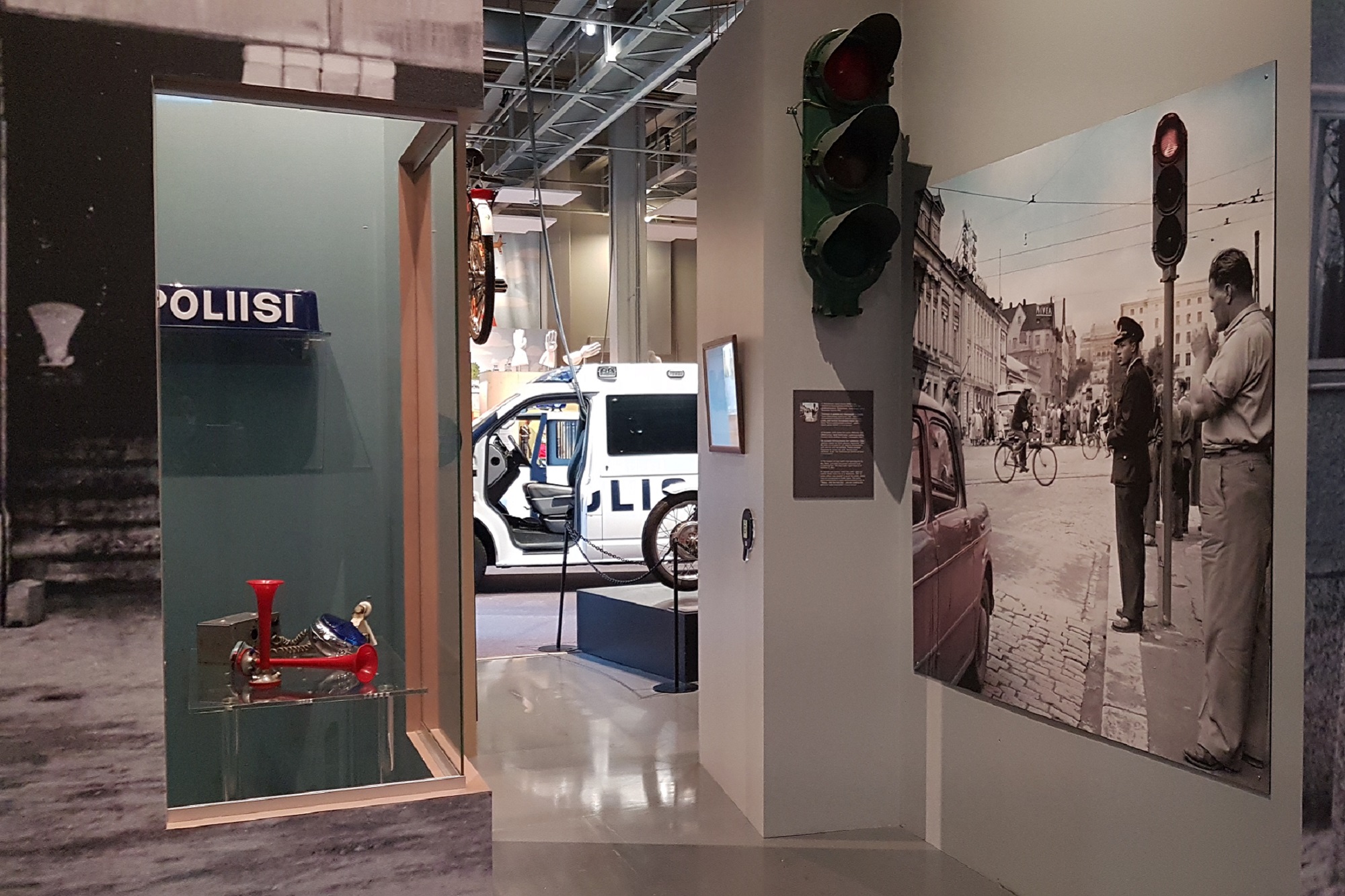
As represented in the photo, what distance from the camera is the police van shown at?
31.4 ft

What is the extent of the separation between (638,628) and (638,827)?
272 centimetres

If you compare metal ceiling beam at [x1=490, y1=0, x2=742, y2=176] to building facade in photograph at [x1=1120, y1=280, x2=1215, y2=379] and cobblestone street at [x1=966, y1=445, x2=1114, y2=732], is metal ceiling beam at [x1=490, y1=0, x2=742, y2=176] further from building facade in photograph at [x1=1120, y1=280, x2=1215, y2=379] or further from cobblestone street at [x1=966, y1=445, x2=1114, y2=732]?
building facade in photograph at [x1=1120, y1=280, x2=1215, y2=379]

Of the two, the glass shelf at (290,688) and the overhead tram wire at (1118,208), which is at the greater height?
the overhead tram wire at (1118,208)

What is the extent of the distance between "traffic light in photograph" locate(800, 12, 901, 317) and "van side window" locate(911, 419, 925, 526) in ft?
1.68

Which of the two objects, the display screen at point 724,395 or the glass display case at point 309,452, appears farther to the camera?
the display screen at point 724,395

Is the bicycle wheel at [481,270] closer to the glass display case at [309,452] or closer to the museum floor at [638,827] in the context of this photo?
the glass display case at [309,452]

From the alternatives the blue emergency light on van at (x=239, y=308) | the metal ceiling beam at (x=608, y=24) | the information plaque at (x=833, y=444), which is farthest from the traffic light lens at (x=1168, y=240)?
the metal ceiling beam at (x=608, y=24)

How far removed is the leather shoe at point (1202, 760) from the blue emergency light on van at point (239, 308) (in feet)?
7.90

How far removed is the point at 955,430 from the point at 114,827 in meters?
2.74

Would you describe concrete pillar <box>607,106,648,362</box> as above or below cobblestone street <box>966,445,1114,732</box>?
above

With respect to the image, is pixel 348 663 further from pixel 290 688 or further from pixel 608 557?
pixel 608 557

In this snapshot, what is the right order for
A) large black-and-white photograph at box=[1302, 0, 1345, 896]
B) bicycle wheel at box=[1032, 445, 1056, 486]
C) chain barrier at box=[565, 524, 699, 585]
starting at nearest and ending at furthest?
large black-and-white photograph at box=[1302, 0, 1345, 896], bicycle wheel at box=[1032, 445, 1056, 486], chain barrier at box=[565, 524, 699, 585]

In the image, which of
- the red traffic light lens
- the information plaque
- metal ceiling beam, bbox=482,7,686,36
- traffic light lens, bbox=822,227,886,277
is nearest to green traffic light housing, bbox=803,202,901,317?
traffic light lens, bbox=822,227,886,277

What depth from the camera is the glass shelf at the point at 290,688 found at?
2.19 m
